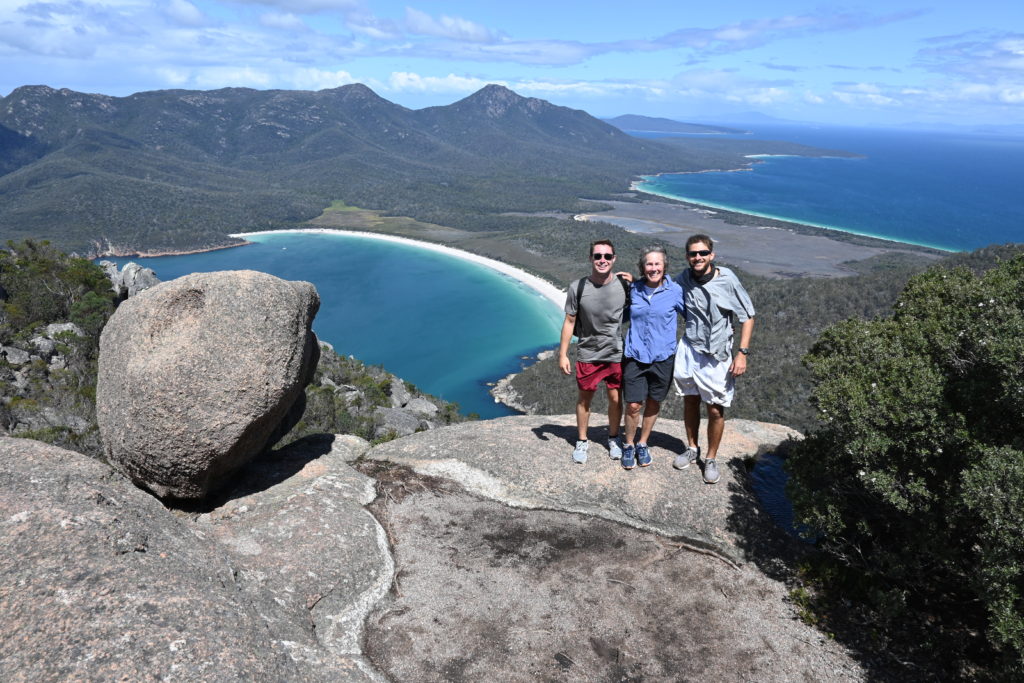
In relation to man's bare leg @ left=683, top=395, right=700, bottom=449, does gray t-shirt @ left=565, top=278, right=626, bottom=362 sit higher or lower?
higher

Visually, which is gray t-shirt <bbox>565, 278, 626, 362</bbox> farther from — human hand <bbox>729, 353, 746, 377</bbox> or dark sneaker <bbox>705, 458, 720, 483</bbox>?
dark sneaker <bbox>705, 458, 720, 483</bbox>

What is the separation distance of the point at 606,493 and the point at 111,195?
582 ft

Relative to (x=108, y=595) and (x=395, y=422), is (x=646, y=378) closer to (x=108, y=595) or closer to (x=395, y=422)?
(x=108, y=595)

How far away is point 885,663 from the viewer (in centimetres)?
702

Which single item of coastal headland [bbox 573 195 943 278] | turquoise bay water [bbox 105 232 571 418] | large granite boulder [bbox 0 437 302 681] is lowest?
turquoise bay water [bbox 105 232 571 418]

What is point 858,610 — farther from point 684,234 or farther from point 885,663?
point 684,234

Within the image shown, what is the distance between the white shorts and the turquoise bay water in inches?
2174

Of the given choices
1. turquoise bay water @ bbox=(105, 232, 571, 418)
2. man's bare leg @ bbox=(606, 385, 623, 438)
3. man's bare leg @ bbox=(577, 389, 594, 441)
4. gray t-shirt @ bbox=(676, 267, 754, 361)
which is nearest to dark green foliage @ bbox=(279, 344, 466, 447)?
turquoise bay water @ bbox=(105, 232, 571, 418)

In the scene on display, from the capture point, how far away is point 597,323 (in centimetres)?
887

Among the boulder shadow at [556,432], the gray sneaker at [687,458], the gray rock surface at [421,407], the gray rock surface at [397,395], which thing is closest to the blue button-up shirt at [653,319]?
the gray sneaker at [687,458]

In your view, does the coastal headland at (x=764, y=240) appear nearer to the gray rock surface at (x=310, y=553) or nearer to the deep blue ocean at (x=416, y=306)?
the deep blue ocean at (x=416, y=306)

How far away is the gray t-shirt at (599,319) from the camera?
8734 mm

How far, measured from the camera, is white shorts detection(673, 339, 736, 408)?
8859 mm

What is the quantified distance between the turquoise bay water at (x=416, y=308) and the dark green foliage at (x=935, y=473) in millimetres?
55875
